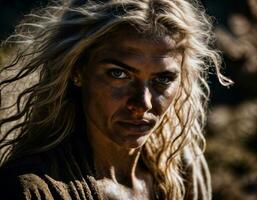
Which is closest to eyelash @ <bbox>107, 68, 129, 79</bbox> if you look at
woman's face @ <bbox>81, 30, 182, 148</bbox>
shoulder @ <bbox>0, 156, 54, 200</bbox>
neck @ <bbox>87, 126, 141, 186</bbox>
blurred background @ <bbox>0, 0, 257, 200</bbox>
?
woman's face @ <bbox>81, 30, 182, 148</bbox>

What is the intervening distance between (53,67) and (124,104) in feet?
1.08

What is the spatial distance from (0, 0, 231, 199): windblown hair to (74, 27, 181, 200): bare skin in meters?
0.06

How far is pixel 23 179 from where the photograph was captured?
126 inches

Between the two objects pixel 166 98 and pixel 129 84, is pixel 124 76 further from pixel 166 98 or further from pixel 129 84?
pixel 166 98

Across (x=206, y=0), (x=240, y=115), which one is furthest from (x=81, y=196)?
(x=206, y=0)


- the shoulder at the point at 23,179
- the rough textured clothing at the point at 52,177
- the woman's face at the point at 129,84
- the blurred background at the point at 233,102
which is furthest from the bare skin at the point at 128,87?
the blurred background at the point at 233,102

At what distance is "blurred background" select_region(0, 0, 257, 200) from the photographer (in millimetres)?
7000

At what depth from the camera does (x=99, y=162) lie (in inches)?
140

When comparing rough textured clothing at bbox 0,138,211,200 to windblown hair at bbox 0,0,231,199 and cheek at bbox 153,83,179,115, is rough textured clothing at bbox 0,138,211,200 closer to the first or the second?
windblown hair at bbox 0,0,231,199

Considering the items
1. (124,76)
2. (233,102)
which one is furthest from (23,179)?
(233,102)

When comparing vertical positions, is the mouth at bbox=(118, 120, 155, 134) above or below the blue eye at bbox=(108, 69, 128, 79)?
below

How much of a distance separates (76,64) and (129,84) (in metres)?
0.24

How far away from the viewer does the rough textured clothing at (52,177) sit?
3.17 meters

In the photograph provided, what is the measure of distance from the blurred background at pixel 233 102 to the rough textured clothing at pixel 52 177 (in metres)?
3.15
